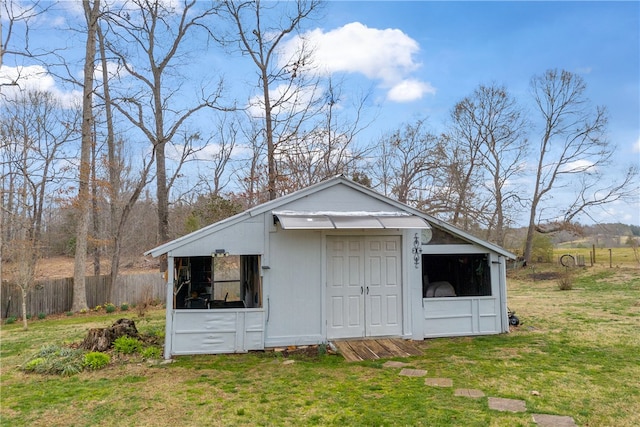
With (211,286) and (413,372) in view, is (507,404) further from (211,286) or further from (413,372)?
(211,286)

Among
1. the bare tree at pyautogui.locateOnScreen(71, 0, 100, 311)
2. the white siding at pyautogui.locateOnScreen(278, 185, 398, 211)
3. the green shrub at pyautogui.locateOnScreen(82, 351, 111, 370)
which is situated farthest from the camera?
the bare tree at pyautogui.locateOnScreen(71, 0, 100, 311)

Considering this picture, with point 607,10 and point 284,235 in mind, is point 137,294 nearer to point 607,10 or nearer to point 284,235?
point 284,235

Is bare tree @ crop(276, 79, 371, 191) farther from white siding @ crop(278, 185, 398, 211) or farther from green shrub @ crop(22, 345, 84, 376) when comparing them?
green shrub @ crop(22, 345, 84, 376)

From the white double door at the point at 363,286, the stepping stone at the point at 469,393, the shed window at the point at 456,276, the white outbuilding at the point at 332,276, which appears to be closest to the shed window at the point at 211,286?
the white outbuilding at the point at 332,276

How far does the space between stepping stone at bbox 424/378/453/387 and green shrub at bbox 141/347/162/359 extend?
461cm

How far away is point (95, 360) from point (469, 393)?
228 inches

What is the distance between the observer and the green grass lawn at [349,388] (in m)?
4.43

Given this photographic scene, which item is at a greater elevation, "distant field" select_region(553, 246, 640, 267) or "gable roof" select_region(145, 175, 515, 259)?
"gable roof" select_region(145, 175, 515, 259)

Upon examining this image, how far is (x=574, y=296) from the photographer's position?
1501 cm

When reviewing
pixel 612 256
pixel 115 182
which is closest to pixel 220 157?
pixel 115 182

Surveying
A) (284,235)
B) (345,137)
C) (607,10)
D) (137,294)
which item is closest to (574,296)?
(607,10)

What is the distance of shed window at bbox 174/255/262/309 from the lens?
8.68 meters

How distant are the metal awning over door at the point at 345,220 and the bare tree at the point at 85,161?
10.8 metres

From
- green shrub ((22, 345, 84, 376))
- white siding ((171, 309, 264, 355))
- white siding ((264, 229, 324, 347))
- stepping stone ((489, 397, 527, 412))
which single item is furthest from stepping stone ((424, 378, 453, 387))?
green shrub ((22, 345, 84, 376))
